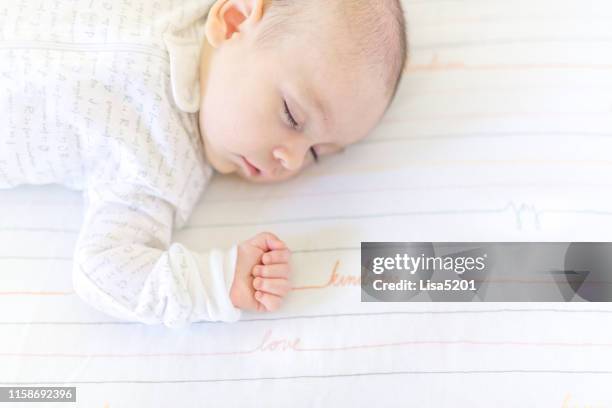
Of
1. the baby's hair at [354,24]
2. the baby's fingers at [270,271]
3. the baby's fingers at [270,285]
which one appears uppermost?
the baby's hair at [354,24]

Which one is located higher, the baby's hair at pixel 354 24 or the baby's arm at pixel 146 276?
the baby's hair at pixel 354 24

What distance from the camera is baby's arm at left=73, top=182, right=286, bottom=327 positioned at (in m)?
1.05

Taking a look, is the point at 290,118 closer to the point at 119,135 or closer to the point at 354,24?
the point at 354,24

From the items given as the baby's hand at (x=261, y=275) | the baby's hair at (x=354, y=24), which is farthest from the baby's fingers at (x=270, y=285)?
the baby's hair at (x=354, y=24)

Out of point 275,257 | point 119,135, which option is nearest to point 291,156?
point 275,257

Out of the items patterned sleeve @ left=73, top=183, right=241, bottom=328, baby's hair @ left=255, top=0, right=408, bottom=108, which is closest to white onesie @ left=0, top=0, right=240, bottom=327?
patterned sleeve @ left=73, top=183, right=241, bottom=328

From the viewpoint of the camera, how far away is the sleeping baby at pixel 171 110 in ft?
3.51

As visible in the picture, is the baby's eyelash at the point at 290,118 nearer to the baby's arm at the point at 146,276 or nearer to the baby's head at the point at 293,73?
the baby's head at the point at 293,73

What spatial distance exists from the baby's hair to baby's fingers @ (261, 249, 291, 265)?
322 mm

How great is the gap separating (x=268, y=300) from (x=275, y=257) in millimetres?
69

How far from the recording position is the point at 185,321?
107cm

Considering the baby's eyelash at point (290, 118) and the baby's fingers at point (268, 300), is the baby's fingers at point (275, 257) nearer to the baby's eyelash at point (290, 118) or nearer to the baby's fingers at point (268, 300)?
the baby's fingers at point (268, 300)

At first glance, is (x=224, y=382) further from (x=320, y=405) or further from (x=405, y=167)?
(x=405, y=167)

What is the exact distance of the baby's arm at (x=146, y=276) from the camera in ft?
3.45
